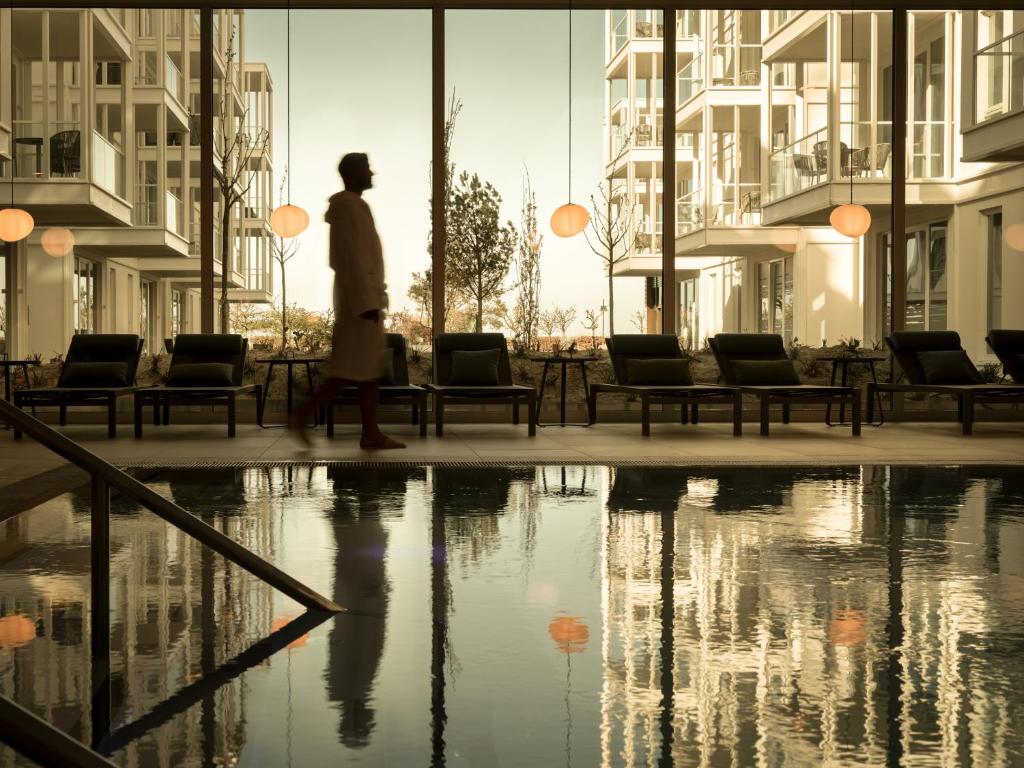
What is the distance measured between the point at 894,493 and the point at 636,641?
149 inches

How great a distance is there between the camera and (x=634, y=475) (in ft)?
24.7

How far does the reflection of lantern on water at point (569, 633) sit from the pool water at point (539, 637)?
1 centimetres

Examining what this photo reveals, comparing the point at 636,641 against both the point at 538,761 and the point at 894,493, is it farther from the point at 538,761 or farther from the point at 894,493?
the point at 894,493

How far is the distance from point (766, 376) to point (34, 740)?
35.0ft

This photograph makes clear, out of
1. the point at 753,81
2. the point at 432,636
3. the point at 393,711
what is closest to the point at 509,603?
the point at 432,636

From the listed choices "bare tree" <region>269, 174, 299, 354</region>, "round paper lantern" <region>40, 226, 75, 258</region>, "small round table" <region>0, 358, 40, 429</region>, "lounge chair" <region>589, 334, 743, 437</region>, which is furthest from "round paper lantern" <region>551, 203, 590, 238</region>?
"round paper lantern" <region>40, 226, 75, 258</region>

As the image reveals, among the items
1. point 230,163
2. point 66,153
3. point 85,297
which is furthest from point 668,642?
point 85,297

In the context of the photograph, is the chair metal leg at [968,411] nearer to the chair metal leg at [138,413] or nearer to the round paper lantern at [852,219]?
the round paper lantern at [852,219]

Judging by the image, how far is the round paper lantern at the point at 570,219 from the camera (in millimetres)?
13570

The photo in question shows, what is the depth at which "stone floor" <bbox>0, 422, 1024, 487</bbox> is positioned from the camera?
846 cm

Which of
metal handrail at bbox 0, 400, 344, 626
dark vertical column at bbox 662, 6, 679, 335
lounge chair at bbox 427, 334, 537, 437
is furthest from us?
dark vertical column at bbox 662, 6, 679, 335

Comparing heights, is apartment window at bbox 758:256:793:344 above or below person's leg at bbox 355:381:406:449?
above

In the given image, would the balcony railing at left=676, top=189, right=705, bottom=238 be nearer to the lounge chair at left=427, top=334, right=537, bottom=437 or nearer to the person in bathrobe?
the lounge chair at left=427, top=334, right=537, bottom=437

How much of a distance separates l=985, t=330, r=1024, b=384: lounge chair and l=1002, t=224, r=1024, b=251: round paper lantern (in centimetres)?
536
